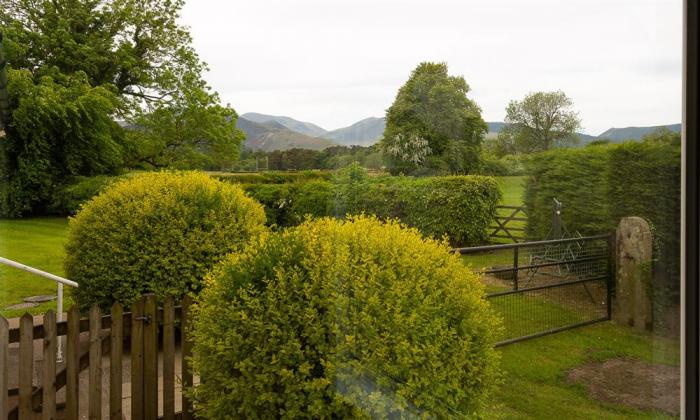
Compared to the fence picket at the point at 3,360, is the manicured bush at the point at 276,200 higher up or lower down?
higher up

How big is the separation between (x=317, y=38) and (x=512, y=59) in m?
0.76

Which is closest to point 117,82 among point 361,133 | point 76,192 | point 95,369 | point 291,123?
point 76,192

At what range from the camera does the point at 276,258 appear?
146cm

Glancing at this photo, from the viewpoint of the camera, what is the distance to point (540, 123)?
3.57 feet

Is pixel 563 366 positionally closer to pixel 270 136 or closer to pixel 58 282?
pixel 270 136

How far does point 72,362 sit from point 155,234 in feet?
2.11

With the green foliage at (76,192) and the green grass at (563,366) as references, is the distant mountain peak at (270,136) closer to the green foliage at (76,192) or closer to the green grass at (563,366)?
the green foliage at (76,192)

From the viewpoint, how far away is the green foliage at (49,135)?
1.72 meters

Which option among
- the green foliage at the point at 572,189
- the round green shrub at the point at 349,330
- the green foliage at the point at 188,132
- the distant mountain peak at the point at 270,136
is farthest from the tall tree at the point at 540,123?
the green foliage at the point at 188,132

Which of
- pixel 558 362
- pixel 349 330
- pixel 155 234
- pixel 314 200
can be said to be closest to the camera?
pixel 558 362

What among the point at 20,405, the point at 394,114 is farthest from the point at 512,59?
the point at 20,405

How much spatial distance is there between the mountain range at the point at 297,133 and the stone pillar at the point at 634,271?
2.06 feet

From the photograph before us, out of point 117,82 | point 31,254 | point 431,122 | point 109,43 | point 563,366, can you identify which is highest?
point 109,43

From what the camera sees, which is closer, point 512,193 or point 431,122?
point 512,193
